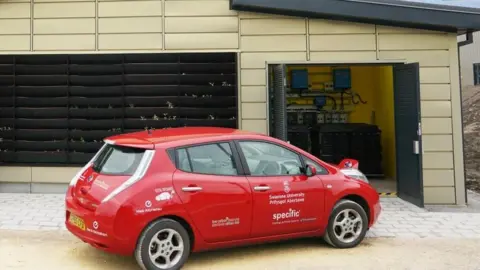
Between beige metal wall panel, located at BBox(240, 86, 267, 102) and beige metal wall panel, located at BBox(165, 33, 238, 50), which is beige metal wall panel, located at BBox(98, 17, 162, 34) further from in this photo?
beige metal wall panel, located at BBox(240, 86, 267, 102)

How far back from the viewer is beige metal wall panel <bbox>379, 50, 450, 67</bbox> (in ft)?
27.7

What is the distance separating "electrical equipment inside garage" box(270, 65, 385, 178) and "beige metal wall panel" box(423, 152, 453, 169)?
102 inches

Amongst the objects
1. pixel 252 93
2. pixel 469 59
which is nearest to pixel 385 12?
pixel 252 93

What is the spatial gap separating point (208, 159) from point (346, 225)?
2.00 m

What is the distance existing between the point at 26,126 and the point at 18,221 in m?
2.96

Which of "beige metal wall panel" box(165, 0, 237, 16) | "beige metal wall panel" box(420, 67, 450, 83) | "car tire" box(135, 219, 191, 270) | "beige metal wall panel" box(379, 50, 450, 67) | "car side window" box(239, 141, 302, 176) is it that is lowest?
"car tire" box(135, 219, 191, 270)

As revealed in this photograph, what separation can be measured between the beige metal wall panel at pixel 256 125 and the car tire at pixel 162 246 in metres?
4.33

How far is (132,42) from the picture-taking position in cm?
896

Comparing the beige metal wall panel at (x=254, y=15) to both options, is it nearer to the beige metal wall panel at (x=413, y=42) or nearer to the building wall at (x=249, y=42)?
the building wall at (x=249, y=42)

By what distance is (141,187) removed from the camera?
445 cm

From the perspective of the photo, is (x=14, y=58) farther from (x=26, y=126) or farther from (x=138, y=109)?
(x=138, y=109)

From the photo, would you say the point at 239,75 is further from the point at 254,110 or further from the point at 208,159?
the point at 208,159

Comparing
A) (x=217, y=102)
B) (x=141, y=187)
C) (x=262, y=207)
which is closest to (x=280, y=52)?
(x=217, y=102)

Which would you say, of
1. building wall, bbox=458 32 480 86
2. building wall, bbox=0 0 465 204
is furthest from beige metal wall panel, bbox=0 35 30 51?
building wall, bbox=458 32 480 86
